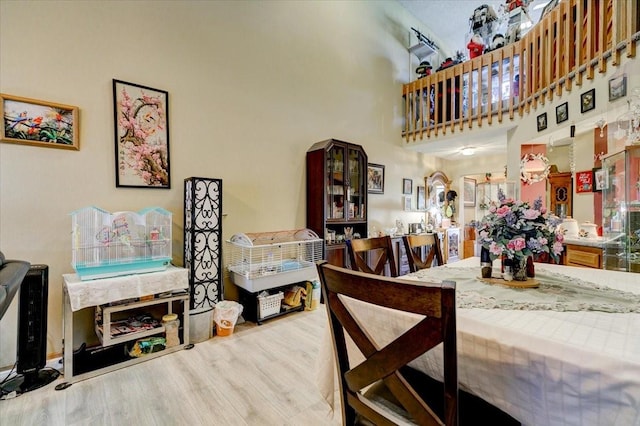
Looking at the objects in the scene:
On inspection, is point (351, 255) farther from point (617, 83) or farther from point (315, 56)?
point (315, 56)

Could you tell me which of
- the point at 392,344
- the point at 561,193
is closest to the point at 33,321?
the point at 392,344

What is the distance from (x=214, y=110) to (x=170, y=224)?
1331mm

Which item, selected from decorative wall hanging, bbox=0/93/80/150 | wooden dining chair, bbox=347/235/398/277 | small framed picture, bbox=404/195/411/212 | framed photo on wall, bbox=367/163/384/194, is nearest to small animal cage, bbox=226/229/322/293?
wooden dining chair, bbox=347/235/398/277

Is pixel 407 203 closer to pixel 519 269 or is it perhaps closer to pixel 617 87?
pixel 617 87

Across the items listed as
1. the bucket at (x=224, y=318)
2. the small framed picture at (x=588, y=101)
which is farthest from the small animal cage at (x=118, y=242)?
→ the small framed picture at (x=588, y=101)

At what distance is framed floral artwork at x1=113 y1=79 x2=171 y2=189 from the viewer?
8.12 feet

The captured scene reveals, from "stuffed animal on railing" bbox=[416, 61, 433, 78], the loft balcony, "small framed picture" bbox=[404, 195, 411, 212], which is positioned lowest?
"small framed picture" bbox=[404, 195, 411, 212]

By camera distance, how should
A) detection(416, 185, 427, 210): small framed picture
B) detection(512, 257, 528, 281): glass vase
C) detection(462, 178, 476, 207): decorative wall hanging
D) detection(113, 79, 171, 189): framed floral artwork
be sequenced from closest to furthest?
1. detection(512, 257, 528, 281): glass vase
2. detection(113, 79, 171, 189): framed floral artwork
3. detection(416, 185, 427, 210): small framed picture
4. detection(462, 178, 476, 207): decorative wall hanging

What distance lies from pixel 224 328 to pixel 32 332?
1.32 metres

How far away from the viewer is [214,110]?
119 inches

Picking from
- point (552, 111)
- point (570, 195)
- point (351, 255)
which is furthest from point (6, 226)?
point (570, 195)

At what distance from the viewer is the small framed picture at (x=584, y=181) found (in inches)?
168

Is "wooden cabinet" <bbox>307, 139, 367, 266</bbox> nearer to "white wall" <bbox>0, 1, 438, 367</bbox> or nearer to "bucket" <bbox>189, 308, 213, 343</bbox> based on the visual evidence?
"white wall" <bbox>0, 1, 438, 367</bbox>

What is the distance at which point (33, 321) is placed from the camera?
6.25ft
